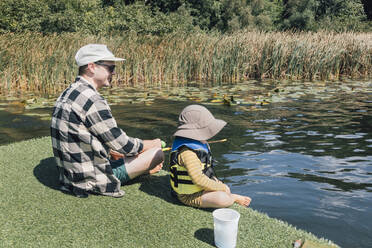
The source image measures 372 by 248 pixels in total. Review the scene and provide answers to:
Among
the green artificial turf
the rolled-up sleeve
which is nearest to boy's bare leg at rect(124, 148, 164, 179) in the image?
the green artificial turf

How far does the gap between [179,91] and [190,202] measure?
7843 millimetres

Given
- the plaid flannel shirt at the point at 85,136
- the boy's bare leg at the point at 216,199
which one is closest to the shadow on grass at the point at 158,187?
the boy's bare leg at the point at 216,199

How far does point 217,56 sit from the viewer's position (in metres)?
13.4

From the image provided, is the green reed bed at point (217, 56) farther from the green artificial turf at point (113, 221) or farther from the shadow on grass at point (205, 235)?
the shadow on grass at point (205, 235)

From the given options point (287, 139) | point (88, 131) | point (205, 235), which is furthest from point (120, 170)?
point (287, 139)

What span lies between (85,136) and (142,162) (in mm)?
792

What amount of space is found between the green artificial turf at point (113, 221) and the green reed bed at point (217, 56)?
8.09 m

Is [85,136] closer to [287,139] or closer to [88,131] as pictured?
[88,131]

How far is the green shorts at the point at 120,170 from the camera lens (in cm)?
369

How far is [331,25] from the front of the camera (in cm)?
3011

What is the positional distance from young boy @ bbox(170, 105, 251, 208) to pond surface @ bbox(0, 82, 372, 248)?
0.95 meters

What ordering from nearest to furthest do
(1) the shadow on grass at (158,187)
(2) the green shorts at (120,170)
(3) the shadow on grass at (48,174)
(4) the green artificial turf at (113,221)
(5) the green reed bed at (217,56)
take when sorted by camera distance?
1. (4) the green artificial turf at (113,221)
2. (1) the shadow on grass at (158,187)
3. (2) the green shorts at (120,170)
4. (3) the shadow on grass at (48,174)
5. (5) the green reed bed at (217,56)

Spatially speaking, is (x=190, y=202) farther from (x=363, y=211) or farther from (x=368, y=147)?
(x=368, y=147)

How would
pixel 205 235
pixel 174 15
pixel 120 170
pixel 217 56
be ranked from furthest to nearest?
pixel 174 15
pixel 217 56
pixel 120 170
pixel 205 235
